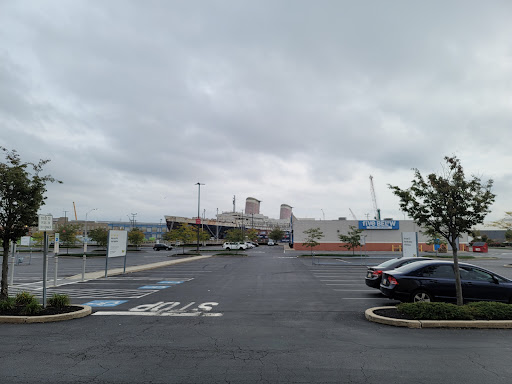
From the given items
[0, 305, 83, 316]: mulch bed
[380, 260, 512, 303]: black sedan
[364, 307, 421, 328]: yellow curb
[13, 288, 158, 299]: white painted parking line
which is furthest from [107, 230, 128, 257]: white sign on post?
[364, 307, 421, 328]: yellow curb

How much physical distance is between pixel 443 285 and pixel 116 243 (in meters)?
17.4

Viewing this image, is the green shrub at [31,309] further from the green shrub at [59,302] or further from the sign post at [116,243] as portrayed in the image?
the sign post at [116,243]

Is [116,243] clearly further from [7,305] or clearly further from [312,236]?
[312,236]

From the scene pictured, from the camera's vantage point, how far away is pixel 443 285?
1035 centimetres

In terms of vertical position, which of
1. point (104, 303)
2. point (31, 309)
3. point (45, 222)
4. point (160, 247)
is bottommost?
point (160, 247)

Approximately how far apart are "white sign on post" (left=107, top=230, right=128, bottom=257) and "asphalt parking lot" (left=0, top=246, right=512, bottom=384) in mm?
9833

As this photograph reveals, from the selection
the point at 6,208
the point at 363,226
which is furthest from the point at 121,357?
the point at 363,226

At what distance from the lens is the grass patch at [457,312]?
27.0ft

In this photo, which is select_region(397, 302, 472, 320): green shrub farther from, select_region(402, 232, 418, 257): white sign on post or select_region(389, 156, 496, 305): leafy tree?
select_region(402, 232, 418, 257): white sign on post

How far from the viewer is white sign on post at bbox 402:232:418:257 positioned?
22172 millimetres

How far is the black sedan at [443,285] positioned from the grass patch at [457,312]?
5.57ft

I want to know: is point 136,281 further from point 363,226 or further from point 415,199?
point 363,226

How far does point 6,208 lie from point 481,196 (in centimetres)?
1308

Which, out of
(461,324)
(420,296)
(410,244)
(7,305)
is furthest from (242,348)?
(410,244)
